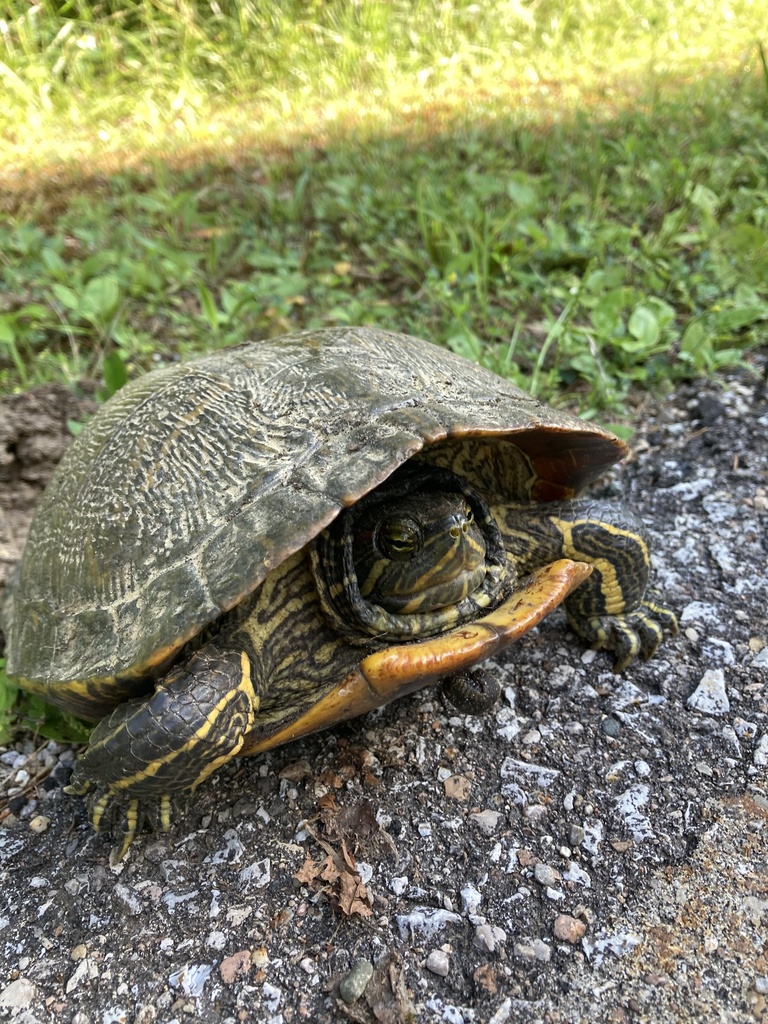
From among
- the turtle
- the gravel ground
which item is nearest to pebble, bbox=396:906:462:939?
the gravel ground

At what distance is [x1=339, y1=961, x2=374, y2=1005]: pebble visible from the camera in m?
1.40

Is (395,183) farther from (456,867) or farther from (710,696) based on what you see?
(456,867)

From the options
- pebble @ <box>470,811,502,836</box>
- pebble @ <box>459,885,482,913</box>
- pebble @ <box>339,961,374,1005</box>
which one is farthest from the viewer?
pebble @ <box>470,811,502,836</box>

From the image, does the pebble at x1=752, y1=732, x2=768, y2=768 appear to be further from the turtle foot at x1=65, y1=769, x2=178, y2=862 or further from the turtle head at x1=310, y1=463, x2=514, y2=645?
the turtle foot at x1=65, y1=769, x2=178, y2=862

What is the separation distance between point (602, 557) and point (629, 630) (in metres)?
0.23

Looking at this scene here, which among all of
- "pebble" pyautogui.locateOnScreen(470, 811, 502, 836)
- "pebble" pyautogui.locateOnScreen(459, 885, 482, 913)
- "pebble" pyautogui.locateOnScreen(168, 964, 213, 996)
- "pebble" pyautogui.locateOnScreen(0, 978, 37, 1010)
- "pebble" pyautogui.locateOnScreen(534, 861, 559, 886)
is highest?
"pebble" pyautogui.locateOnScreen(534, 861, 559, 886)

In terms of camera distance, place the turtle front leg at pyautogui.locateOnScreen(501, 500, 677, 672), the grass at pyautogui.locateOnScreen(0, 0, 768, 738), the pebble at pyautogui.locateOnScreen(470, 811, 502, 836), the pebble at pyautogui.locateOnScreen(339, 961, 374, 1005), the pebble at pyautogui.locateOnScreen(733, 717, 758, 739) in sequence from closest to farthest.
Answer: the pebble at pyautogui.locateOnScreen(339, 961, 374, 1005) → the pebble at pyautogui.locateOnScreen(470, 811, 502, 836) → the pebble at pyautogui.locateOnScreen(733, 717, 758, 739) → the turtle front leg at pyautogui.locateOnScreen(501, 500, 677, 672) → the grass at pyautogui.locateOnScreen(0, 0, 768, 738)

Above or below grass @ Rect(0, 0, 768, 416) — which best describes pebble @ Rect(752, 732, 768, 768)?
below

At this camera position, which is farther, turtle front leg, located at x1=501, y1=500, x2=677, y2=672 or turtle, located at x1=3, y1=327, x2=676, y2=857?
turtle front leg, located at x1=501, y1=500, x2=677, y2=672

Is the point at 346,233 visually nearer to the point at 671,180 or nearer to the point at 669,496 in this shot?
the point at 671,180

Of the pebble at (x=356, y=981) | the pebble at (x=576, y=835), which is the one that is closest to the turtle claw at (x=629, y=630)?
the pebble at (x=576, y=835)

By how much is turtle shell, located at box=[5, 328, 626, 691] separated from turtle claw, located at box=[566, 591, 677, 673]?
1.34ft

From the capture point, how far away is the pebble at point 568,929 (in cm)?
144

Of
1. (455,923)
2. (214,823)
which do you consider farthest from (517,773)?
(214,823)
